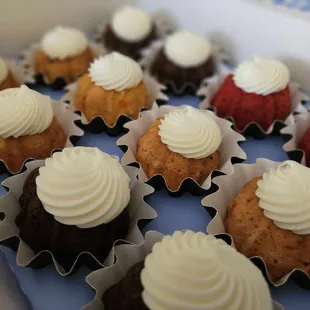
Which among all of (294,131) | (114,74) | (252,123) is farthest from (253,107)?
(114,74)

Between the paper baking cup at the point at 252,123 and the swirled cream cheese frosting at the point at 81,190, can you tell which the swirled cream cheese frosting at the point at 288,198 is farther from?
the paper baking cup at the point at 252,123

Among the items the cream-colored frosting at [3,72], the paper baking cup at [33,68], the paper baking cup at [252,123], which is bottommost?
the paper baking cup at [33,68]

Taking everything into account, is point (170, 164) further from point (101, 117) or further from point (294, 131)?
point (294, 131)

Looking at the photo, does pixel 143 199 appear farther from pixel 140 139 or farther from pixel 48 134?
pixel 48 134

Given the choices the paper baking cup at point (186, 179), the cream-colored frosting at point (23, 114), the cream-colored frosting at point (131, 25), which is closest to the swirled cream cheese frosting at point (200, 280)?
the paper baking cup at point (186, 179)

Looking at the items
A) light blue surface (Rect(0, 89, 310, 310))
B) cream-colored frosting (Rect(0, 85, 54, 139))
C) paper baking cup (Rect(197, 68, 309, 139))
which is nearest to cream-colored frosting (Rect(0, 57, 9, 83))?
cream-colored frosting (Rect(0, 85, 54, 139))

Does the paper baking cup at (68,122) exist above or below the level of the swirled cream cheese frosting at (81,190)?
below

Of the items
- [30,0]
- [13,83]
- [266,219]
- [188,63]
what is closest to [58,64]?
[13,83]

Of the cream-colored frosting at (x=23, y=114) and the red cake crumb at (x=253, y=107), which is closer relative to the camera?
the cream-colored frosting at (x=23, y=114)
